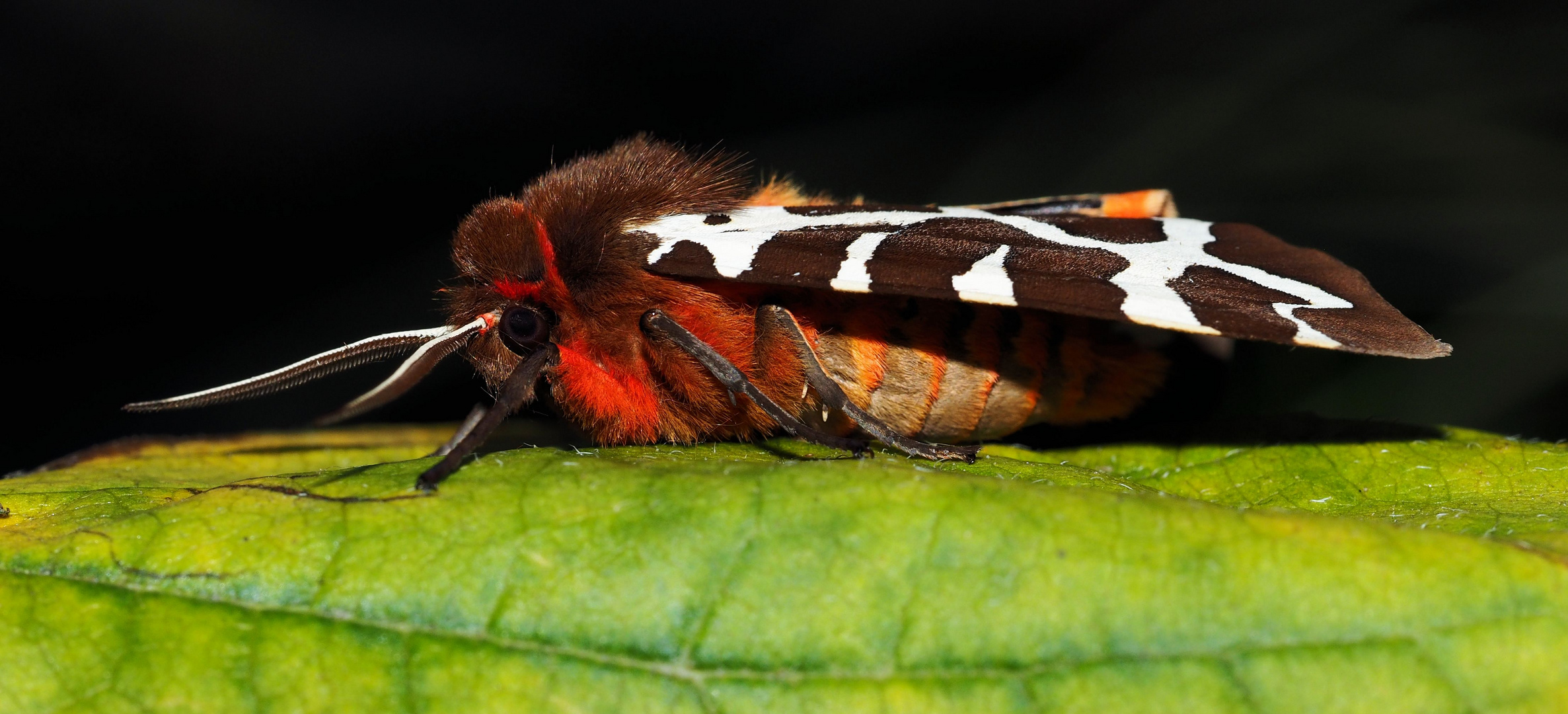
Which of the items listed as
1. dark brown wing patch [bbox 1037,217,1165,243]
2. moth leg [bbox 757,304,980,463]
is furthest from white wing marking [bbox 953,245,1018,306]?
dark brown wing patch [bbox 1037,217,1165,243]

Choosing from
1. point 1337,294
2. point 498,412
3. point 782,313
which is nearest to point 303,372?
point 498,412

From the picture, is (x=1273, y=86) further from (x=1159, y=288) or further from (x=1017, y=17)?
(x=1159, y=288)

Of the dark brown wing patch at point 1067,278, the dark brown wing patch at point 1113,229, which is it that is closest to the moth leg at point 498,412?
the dark brown wing patch at point 1067,278

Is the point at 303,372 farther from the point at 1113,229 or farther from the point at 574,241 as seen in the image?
the point at 1113,229

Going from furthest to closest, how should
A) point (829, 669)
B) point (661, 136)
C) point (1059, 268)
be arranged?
1. point (661, 136)
2. point (1059, 268)
3. point (829, 669)

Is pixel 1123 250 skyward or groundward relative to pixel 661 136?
groundward

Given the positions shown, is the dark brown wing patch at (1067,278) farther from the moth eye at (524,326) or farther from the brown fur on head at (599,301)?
the moth eye at (524,326)
